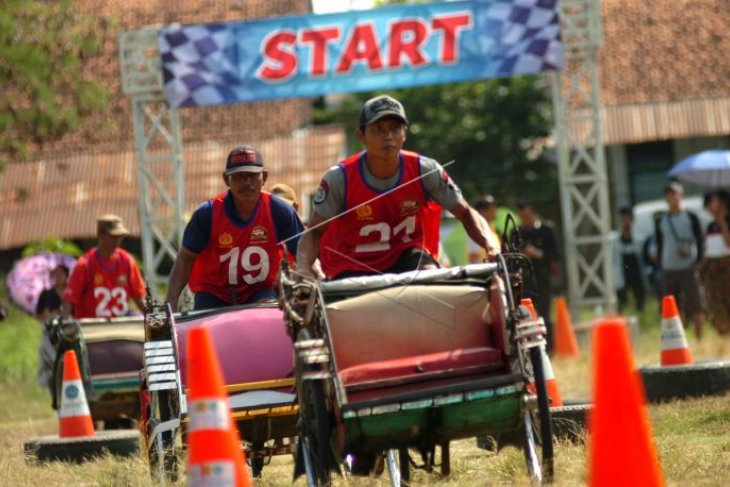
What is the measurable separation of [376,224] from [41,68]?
70.4 ft

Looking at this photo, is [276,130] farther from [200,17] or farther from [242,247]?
[242,247]

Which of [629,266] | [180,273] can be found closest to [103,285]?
[180,273]

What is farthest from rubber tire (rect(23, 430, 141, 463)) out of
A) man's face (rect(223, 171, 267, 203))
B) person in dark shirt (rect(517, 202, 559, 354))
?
person in dark shirt (rect(517, 202, 559, 354))

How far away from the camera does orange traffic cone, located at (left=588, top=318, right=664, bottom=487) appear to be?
5504 millimetres

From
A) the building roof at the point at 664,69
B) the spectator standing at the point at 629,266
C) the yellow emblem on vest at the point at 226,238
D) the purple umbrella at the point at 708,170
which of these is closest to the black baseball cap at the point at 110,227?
the yellow emblem on vest at the point at 226,238

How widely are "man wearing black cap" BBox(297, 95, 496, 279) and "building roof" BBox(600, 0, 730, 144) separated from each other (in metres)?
28.4

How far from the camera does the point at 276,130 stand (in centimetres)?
3894

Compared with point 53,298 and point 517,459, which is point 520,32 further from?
point 517,459


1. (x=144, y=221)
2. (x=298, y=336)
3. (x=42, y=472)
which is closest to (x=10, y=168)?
(x=144, y=221)

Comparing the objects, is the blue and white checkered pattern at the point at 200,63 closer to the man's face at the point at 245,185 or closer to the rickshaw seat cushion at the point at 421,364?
the man's face at the point at 245,185

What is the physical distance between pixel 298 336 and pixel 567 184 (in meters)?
14.8

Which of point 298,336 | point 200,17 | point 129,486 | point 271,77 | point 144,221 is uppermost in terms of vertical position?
point 200,17

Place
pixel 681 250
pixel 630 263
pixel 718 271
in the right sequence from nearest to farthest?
pixel 718 271, pixel 681 250, pixel 630 263

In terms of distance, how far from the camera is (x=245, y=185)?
32.1 feet
